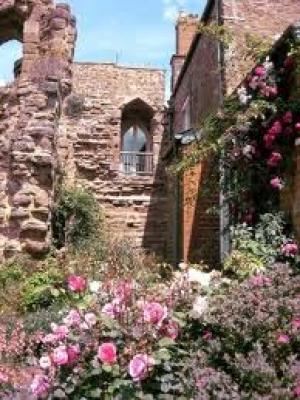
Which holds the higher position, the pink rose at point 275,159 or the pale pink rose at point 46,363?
the pink rose at point 275,159

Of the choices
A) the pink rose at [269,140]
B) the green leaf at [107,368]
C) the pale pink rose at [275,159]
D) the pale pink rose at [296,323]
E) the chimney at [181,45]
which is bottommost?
the green leaf at [107,368]

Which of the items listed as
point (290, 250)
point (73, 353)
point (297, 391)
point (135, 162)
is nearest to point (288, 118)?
point (290, 250)

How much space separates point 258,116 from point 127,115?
47.6ft

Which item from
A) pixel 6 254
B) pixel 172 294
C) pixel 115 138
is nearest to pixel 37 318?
pixel 172 294

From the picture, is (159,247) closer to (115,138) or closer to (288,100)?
(115,138)

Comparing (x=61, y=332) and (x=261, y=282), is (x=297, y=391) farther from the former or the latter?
(x=61, y=332)

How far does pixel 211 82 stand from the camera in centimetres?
1466

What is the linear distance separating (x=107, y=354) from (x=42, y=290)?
486cm

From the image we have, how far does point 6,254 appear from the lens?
10219mm

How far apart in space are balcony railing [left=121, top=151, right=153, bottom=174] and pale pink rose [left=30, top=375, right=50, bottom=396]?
17110mm

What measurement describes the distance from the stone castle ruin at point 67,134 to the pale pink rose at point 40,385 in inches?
263

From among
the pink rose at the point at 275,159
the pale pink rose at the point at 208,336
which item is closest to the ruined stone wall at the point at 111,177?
the pink rose at the point at 275,159

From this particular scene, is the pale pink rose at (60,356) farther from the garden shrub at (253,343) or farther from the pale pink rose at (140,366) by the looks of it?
the garden shrub at (253,343)

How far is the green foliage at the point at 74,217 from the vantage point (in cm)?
1373
